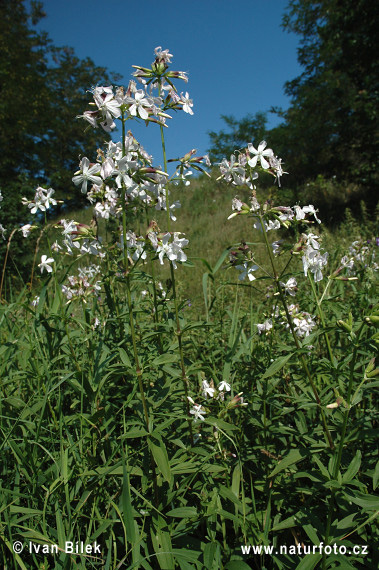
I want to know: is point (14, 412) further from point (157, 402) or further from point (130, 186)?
point (130, 186)

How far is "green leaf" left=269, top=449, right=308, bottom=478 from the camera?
1.36 metres

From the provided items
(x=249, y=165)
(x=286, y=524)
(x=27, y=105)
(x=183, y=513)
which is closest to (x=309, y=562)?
(x=286, y=524)

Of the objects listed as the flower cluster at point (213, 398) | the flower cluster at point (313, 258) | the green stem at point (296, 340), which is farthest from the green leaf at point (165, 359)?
the flower cluster at point (313, 258)

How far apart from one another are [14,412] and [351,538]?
5.68 feet

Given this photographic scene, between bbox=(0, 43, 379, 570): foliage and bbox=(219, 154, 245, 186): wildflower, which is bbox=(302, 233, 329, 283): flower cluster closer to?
bbox=(0, 43, 379, 570): foliage

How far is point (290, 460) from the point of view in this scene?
1.37 metres

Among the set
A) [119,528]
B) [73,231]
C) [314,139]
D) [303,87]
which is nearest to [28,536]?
[119,528]

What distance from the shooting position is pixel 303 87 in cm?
1261

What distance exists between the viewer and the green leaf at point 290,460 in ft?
4.46

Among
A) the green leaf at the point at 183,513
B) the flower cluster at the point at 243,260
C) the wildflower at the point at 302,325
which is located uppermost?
the flower cluster at the point at 243,260

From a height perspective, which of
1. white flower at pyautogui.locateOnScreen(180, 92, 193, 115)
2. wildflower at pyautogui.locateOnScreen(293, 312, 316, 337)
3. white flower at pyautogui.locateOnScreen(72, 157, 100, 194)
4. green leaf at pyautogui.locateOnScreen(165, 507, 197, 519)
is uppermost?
white flower at pyautogui.locateOnScreen(180, 92, 193, 115)

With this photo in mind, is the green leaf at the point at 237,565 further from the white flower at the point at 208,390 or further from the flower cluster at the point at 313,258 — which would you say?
the flower cluster at the point at 313,258

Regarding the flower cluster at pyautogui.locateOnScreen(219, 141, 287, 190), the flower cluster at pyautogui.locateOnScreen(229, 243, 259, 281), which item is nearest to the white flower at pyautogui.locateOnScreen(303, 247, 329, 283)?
the flower cluster at pyautogui.locateOnScreen(229, 243, 259, 281)

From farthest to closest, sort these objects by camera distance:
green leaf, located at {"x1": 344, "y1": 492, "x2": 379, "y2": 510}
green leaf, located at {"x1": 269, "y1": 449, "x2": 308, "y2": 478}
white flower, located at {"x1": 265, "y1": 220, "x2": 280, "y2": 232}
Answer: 1. white flower, located at {"x1": 265, "y1": 220, "x2": 280, "y2": 232}
2. green leaf, located at {"x1": 269, "y1": 449, "x2": 308, "y2": 478}
3. green leaf, located at {"x1": 344, "y1": 492, "x2": 379, "y2": 510}
